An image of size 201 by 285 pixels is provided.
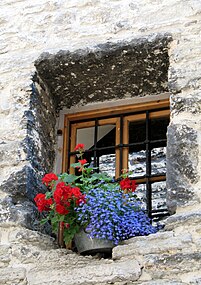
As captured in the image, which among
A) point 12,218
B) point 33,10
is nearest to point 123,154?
point 12,218

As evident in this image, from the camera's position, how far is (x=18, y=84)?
4.39m

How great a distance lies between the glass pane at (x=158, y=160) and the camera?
434cm

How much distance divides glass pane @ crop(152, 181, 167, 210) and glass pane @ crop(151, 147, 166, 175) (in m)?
0.09

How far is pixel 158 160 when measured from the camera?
4.39m

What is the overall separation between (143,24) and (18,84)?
2.69 feet

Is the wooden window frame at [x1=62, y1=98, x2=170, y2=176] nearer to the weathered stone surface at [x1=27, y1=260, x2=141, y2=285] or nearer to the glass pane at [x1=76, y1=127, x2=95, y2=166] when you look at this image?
the glass pane at [x1=76, y1=127, x2=95, y2=166]

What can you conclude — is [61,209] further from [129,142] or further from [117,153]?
[129,142]

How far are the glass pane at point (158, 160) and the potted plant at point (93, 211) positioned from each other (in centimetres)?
47

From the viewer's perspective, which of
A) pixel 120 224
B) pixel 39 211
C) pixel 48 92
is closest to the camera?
pixel 120 224

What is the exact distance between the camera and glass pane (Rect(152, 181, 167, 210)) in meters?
4.19

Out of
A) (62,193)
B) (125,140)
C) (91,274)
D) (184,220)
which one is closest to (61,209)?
(62,193)

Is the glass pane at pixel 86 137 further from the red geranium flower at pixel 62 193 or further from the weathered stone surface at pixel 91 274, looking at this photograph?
the weathered stone surface at pixel 91 274

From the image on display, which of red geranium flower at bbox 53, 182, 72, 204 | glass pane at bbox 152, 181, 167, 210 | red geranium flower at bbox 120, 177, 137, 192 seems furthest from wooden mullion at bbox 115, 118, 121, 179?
red geranium flower at bbox 53, 182, 72, 204

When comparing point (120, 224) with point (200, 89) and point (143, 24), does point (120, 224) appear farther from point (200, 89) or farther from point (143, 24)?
point (143, 24)
